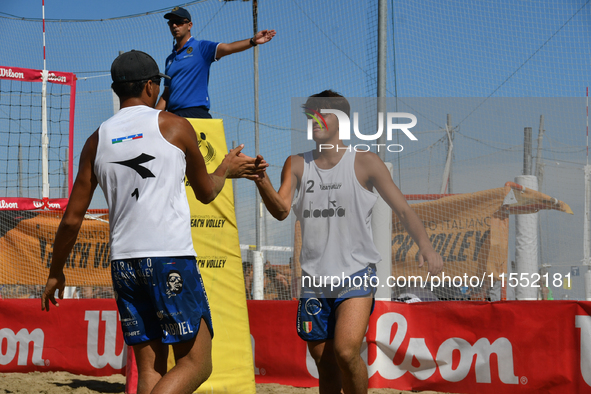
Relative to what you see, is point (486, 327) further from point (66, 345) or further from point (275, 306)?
point (66, 345)

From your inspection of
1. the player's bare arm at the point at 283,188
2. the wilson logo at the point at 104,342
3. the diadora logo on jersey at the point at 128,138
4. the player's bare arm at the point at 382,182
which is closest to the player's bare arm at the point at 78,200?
the diadora logo on jersey at the point at 128,138

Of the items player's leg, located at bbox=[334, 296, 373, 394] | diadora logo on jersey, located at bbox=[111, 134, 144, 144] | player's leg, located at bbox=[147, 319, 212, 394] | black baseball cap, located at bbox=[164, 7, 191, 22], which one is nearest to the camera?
player's leg, located at bbox=[147, 319, 212, 394]

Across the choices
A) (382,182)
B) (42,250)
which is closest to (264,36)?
(382,182)

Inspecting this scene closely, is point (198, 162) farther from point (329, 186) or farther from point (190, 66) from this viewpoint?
point (190, 66)

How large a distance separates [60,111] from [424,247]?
19.5 feet

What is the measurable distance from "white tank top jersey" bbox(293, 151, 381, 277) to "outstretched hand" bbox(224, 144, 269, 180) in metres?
0.77

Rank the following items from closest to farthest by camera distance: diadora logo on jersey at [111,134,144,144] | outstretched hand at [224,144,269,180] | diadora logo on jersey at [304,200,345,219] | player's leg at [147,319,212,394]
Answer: player's leg at [147,319,212,394], diadora logo on jersey at [111,134,144,144], outstretched hand at [224,144,269,180], diadora logo on jersey at [304,200,345,219]

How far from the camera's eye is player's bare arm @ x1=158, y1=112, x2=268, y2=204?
2283 mm

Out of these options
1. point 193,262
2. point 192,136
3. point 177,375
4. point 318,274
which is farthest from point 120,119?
point 318,274

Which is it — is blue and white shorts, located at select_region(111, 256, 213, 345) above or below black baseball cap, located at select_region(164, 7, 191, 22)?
below

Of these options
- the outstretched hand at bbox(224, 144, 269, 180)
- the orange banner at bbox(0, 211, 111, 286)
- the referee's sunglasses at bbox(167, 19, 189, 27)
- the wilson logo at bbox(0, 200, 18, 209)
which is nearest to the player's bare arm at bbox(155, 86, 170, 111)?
the referee's sunglasses at bbox(167, 19, 189, 27)

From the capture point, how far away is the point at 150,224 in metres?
2.22

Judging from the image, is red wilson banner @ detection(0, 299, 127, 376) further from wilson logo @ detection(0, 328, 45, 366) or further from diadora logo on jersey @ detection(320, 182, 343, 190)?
diadora logo on jersey @ detection(320, 182, 343, 190)

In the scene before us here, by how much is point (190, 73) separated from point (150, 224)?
2.27m
